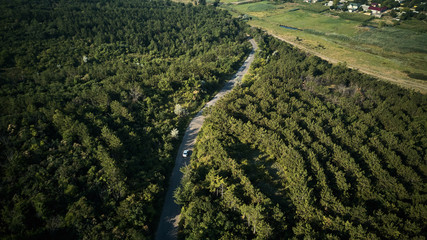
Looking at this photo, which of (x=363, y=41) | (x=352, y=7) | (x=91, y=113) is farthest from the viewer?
(x=352, y=7)

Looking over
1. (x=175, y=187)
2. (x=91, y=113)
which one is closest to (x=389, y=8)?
(x=175, y=187)

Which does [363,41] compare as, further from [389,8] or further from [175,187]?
[175,187]

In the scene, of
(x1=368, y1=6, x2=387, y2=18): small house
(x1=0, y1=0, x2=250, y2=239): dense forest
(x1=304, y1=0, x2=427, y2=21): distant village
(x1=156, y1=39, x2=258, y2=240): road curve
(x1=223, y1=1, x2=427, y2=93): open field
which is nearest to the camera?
(x1=0, y1=0, x2=250, y2=239): dense forest

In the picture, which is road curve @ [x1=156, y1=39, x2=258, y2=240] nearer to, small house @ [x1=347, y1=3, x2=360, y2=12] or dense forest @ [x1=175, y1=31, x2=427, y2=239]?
dense forest @ [x1=175, y1=31, x2=427, y2=239]

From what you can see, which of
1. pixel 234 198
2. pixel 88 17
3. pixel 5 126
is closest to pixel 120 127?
pixel 5 126

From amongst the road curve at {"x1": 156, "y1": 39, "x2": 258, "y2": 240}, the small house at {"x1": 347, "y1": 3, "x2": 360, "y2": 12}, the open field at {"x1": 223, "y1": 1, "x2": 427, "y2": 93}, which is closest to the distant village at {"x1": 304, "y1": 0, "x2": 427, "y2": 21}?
the small house at {"x1": 347, "y1": 3, "x2": 360, "y2": 12}

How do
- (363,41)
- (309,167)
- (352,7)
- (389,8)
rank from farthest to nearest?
(352,7) < (389,8) < (363,41) < (309,167)
